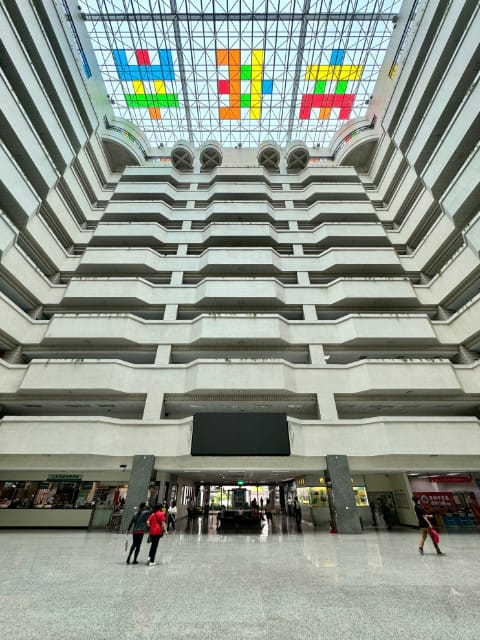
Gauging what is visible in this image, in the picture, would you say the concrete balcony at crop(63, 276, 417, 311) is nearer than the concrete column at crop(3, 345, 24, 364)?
No

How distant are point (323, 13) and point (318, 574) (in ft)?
134

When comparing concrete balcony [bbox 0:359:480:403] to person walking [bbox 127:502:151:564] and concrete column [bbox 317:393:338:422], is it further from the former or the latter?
person walking [bbox 127:502:151:564]

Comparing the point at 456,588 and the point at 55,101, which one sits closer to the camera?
the point at 456,588

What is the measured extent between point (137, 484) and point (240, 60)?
38719 millimetres

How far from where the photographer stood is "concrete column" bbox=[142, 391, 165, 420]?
17922 mm

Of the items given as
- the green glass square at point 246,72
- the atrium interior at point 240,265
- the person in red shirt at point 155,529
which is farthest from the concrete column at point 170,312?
the green glass square at point 246,72

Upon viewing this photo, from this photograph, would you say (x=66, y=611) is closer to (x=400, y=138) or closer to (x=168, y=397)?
(x=168, y=397)

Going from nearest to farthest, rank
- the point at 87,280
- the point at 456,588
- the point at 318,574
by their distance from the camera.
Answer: the point at 456,588, the point at 318,574, the point at 87,280

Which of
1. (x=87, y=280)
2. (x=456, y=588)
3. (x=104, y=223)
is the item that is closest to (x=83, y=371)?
(x=87, y=280)

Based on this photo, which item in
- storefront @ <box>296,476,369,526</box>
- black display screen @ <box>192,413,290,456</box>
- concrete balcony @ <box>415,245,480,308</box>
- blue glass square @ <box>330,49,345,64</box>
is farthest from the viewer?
blue glass square @ <box>330,49,345,64</box>

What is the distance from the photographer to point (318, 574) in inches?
275

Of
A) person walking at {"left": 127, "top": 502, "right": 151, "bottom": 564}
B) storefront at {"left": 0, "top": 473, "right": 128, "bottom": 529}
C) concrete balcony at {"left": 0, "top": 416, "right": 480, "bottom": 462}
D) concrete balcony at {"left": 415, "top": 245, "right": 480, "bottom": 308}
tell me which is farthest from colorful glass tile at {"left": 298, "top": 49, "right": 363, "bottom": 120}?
storefront at {"left": 0, "top": 473, "right": 128, "bottom": 529}

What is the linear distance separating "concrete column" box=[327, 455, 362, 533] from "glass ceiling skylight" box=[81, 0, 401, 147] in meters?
36.6

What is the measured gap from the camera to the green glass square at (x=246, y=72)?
102ft
